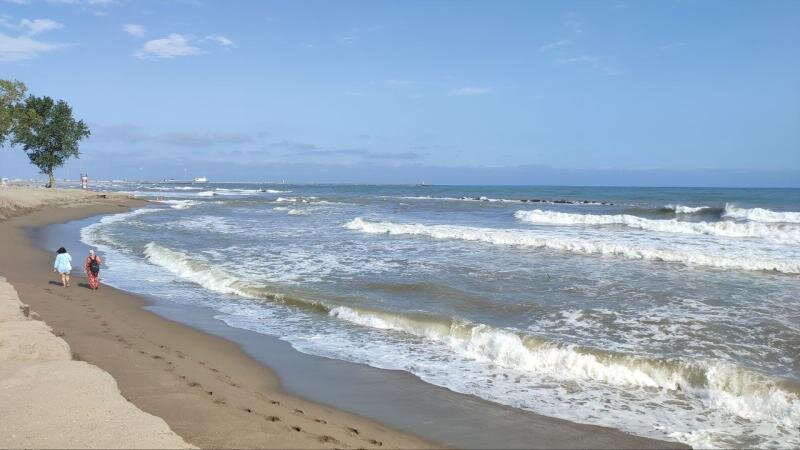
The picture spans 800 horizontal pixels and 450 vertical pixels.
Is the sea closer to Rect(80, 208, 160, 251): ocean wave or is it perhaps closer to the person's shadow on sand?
Rect(80, 208, 160, 251): ocean wave

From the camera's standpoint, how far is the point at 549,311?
1082 cm

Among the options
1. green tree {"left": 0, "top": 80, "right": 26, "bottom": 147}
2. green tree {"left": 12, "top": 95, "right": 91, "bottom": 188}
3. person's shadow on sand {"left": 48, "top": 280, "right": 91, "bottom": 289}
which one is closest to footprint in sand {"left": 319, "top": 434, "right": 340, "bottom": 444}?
person's shadow on sand {"left": 48, "top": 280, "right": 91, "bottom": 289}

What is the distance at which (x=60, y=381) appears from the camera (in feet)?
19.2

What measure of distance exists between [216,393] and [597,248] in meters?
16.3

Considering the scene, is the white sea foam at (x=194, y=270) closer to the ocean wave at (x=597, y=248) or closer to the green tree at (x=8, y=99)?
the ocean wave at (x=597, y=248)

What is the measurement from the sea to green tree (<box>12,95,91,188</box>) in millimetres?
49629

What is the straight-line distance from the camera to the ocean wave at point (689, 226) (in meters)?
23.1

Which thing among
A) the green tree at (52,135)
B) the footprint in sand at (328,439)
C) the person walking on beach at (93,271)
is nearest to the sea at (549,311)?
the person walking on beach at (93,271)

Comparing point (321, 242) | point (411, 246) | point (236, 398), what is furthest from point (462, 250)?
point (236, 398)

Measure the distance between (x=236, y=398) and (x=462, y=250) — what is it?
1435 centimetres

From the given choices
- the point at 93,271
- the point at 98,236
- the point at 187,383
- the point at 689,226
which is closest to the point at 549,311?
the point at 187,383

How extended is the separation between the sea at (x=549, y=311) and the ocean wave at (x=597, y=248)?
0.08 meters

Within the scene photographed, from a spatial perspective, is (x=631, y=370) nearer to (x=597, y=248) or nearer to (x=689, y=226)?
(x=597, y=248)

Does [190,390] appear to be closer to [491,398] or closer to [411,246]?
[491,398]
